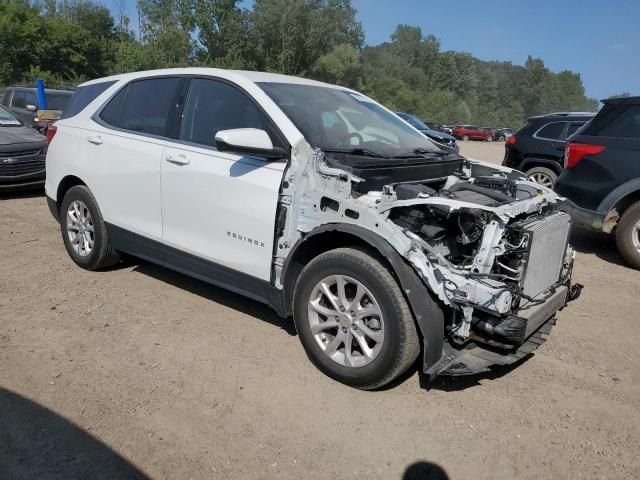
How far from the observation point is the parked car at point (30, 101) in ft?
39.3

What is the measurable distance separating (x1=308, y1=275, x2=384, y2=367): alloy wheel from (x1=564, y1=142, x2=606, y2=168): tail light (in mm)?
4317

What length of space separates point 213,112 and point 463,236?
2.08 metres

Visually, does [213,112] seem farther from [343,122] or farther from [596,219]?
[596,219]

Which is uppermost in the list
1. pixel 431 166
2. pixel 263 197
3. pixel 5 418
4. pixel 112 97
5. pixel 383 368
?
pixel 112 97

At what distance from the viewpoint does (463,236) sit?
10.4 ft

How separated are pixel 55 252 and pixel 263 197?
11.0ft

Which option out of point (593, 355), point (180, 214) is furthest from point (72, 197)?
point (593, 355)

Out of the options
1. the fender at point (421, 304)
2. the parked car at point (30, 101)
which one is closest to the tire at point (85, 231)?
the fender at point (421, 304)

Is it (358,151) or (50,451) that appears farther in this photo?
(358,151)

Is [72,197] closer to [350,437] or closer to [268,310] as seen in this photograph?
[268,310]

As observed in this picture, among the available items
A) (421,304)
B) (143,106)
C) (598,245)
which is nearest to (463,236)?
(421,304)

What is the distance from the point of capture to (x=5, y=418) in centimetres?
284

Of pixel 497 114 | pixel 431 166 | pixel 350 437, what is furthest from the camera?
pixel 497 114

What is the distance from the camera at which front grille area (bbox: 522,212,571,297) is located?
3133 mm
